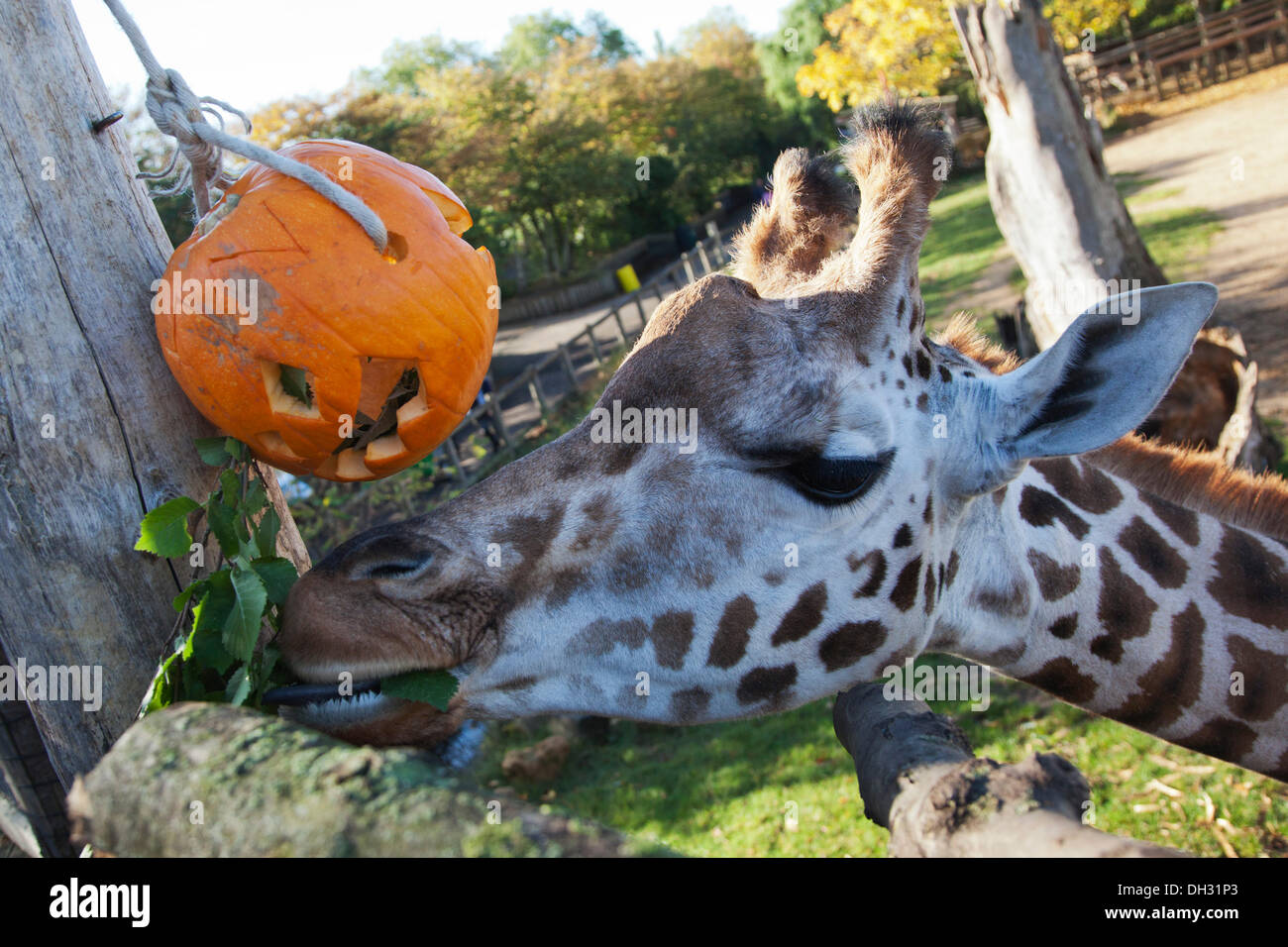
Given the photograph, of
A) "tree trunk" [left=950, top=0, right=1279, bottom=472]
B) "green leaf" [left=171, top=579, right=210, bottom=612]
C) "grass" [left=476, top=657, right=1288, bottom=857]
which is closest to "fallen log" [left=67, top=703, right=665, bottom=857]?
"green leaf" [left=171, top=579, right=210, bottom=612]

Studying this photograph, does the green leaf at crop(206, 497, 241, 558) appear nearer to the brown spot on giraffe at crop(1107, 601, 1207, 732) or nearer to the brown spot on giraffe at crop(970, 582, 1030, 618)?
the brown spot on giraffe at crop(970, 582, 1030, 618)

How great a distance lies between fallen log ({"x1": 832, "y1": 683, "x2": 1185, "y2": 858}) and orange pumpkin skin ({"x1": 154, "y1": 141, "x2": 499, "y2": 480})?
4.62 ft

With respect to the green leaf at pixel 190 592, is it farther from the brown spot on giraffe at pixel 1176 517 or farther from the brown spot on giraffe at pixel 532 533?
the brown spot on giraffe at pixel 1176 517

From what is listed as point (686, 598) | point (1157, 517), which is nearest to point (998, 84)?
point (1157, 517)

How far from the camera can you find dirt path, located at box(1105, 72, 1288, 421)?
9680 mm

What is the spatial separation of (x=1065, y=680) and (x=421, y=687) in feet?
6.70

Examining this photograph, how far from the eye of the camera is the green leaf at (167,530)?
1703mm

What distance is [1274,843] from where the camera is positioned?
4.23 m

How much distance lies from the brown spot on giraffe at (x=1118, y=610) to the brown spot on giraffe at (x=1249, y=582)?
299mm

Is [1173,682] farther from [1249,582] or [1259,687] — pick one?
[1249,582]

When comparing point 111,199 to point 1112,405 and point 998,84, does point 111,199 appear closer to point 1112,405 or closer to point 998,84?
point 1112,405

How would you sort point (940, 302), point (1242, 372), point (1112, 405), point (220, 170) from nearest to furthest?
point (220, 170)
point (1112, 405)
point (1242, 372)
point (940, 302)
